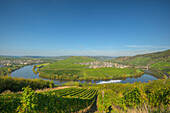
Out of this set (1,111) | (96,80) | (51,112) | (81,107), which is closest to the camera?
(1,111)

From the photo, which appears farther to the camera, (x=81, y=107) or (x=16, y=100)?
(x=81, y=107)

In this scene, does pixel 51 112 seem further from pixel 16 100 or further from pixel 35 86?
pixel 35 86

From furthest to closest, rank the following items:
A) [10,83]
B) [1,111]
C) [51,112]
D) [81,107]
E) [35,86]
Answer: [35,86]
[10,83]
[81,107]
[51,112]
[1,111]

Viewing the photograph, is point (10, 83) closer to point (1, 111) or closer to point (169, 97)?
point (1, 111)

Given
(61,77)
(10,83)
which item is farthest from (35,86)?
(61,77)

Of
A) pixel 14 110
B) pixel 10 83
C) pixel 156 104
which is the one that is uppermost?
pixel 14 110

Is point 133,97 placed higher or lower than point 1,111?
lower

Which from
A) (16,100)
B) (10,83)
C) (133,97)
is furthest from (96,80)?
(16,100)

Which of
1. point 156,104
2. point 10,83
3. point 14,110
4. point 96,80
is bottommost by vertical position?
point 96,80

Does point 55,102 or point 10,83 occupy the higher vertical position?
point 55,102
